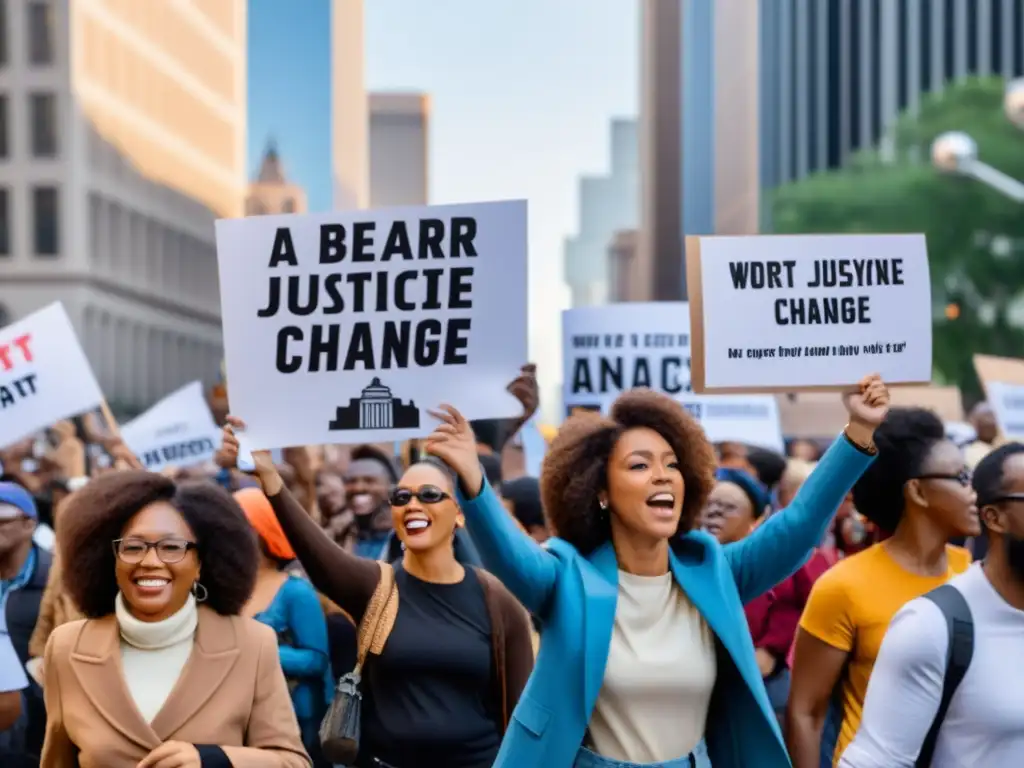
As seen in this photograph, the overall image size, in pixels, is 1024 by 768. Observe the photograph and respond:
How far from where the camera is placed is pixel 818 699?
5.61 m

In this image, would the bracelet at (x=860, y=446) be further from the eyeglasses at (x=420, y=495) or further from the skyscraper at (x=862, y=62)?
the skyscraper at (x=862, y=62)

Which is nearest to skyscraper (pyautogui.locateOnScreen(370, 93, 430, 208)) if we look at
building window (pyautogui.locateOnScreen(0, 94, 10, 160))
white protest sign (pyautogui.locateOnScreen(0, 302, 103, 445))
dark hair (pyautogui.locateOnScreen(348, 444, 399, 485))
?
building window (pyautogui.locateOnScreen(0, 94, 10, 160))

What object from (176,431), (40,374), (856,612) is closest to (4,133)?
(176,431)

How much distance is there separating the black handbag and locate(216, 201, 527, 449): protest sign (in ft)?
2.29

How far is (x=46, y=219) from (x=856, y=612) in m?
72.8

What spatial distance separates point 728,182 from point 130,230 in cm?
3062

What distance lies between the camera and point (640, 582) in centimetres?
495

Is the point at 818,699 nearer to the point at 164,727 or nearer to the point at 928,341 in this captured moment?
the point at 928,341

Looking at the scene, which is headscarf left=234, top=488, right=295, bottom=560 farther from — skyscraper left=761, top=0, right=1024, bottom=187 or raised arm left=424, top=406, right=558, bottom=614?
skyscraper left=761, top=0, right=1024, bottom=187

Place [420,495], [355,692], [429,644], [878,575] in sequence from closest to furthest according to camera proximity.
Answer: [878,575] → [355,692] → [429,644] → [420,495]

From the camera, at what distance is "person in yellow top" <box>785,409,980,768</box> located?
5582mm

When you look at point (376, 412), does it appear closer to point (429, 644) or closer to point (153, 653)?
point (429, 644)

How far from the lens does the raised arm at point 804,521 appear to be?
497 centimetres

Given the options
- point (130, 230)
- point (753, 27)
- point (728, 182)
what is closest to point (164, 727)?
point (130, 230)
